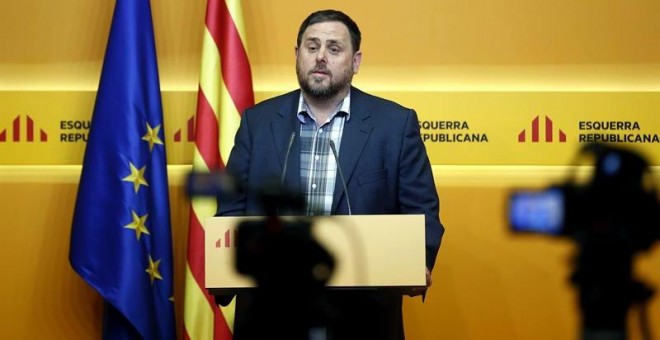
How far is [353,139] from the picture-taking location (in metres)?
3.57

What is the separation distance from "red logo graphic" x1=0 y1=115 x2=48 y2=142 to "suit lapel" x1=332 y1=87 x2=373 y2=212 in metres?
1.80

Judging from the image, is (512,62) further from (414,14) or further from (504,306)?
(504,306)

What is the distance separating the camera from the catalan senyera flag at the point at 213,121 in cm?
448

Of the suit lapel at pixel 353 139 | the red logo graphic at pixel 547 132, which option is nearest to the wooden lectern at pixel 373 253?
the suit lapel at pixel 353 139

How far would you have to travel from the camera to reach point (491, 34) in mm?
4766

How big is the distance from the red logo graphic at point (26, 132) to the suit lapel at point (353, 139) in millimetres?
1803

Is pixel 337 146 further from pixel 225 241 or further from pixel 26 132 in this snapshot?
pixel 26 132

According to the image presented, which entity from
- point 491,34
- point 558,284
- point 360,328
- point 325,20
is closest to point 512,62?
point 491,34

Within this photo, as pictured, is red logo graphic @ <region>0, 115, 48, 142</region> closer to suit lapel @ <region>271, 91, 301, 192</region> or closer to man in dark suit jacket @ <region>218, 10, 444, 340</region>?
man in dark suit jacket @ <region>218, 10, 444, 340</region>

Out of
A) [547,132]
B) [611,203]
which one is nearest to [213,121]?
[547,132]

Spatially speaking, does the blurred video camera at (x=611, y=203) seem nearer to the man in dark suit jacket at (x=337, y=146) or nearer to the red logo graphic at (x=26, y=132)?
the man in dark suit jacket at (x=337, y=146)

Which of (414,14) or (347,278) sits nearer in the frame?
(347,278)

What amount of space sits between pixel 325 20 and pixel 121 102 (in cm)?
121

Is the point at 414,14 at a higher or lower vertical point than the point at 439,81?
higher
